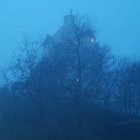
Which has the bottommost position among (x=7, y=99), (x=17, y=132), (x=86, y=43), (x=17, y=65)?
(x=17, y=132)

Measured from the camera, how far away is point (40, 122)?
28.3 meters

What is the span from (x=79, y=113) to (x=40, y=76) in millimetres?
4252

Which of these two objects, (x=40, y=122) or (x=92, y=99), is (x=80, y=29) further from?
(x=40, y=122)

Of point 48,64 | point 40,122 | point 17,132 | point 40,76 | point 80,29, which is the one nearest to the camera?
point 17,132

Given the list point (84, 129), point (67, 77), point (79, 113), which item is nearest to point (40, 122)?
point (84, 129)

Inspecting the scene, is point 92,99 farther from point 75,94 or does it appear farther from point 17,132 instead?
point 17,132

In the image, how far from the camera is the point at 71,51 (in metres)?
35.4

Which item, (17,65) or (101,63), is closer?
(17,65)

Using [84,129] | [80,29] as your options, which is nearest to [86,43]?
[80,29]

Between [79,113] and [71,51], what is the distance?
5.66 meters

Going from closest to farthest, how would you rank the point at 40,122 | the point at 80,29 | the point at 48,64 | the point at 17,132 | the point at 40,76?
the point at 17,132, the point at 40,122, the point at 40,76, the point at 48,64, the point at 80,29

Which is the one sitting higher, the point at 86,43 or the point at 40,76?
the point at 86,43

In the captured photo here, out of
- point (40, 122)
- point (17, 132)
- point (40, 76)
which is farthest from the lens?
point (40, 76)

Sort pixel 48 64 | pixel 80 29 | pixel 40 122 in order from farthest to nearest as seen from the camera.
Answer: pixel 80 29 < pixel 48 64 < pixel 40 122
